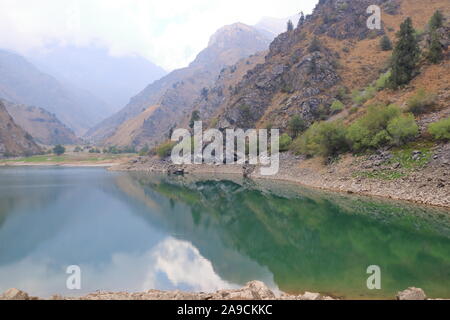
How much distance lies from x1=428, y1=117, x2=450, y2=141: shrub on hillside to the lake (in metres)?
12.4

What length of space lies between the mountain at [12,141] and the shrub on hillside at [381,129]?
172 metres

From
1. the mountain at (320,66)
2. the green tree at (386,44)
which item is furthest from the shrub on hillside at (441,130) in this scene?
the green tree at (386,44)

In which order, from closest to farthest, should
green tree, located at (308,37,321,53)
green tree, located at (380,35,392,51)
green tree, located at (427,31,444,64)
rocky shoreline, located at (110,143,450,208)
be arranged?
rocky shoreline, located at (110,143,450,208), green tree, located at (427,31,444,64), green tree, located at (380,35,392,51), green tree, located at (308,37,321,53)

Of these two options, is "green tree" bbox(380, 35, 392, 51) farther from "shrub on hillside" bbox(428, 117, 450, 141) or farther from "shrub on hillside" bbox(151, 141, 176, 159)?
"shrub on hillside" bbox(151, 141, 176, 159)

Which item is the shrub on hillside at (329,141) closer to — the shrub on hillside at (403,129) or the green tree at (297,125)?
the shrub on hillside at (403,129)

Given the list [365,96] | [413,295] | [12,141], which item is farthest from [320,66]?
[12,141]

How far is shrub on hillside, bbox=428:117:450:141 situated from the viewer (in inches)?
1711

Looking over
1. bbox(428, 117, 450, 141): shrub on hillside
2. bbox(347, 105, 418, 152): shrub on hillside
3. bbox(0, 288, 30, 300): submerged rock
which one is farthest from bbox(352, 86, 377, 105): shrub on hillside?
bbox(0, 288, 30, 300): submerged rock

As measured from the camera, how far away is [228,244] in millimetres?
31922

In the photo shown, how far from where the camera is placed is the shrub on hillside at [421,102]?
2095 inches

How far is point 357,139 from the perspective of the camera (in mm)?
58000
